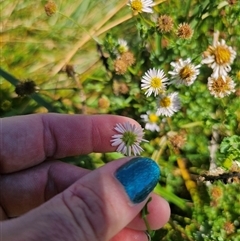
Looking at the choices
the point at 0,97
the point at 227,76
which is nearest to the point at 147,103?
the point at 227,76

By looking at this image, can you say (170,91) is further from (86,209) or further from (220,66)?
(86,209)

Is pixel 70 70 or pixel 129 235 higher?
pixel 70 70

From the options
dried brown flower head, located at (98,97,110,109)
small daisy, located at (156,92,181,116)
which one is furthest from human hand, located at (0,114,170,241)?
dried brown flower head, located at (98,97,110,109)

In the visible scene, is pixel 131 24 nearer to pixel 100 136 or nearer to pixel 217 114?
pixel 217 114

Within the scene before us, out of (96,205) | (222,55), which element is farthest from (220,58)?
(96,205)

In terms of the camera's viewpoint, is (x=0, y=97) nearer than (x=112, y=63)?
No

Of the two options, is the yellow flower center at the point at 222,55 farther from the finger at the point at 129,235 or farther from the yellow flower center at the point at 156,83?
the finger at the point at 129,235
